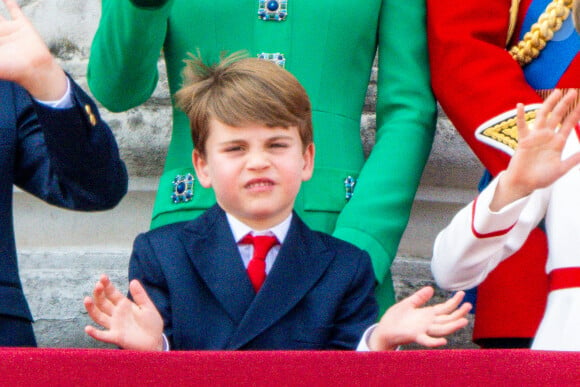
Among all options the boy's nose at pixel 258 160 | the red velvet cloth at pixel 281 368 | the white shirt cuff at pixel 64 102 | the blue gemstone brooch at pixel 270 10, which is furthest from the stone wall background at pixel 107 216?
the red velvet cloth at pixel 281 368

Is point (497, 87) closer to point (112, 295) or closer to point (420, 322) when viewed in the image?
point (420, 322)

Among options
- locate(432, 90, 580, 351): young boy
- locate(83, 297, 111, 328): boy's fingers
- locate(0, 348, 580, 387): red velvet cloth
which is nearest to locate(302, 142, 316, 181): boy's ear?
locate(432, 90, 580, 351): young boy

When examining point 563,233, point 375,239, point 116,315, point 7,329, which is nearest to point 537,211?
point 563,233

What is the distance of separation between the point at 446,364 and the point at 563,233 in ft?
2.04

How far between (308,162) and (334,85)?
217 mm

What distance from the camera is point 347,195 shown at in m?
1.71

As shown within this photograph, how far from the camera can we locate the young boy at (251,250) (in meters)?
1.48

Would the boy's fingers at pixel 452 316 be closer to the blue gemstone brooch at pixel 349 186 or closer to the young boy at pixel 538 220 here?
the young boy at pixel 538 220

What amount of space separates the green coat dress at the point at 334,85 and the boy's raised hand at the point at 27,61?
24cm

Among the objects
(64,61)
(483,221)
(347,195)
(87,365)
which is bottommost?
(64,61)

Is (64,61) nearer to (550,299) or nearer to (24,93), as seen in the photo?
(24,93)

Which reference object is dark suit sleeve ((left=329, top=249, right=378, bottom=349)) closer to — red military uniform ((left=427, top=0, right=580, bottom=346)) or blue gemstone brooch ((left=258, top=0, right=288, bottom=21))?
red military uniform ((left=427, top=0, right=580, bottom=346))

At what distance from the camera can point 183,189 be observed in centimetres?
171

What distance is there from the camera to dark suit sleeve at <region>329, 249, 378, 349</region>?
149cm
